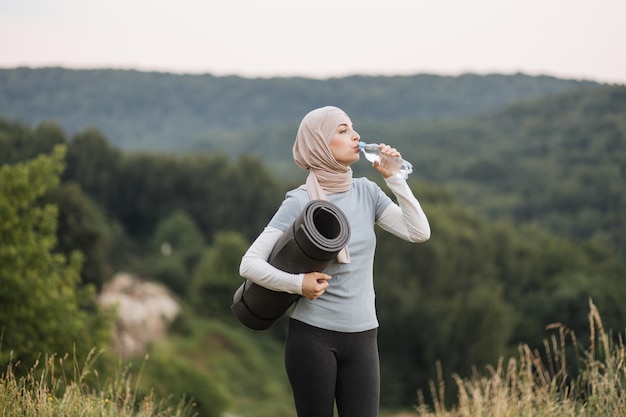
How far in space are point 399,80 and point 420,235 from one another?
162703 millimetres

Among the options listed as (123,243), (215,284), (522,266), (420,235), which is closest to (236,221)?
(123,243)

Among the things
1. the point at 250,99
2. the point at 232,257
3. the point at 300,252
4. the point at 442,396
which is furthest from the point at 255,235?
the point at 250,99

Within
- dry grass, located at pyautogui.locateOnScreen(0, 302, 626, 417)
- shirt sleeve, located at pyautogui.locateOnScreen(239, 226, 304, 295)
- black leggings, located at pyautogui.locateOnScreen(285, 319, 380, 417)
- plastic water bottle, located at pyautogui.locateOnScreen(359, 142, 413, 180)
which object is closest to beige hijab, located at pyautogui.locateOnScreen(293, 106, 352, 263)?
plastic water bottle, located at pyautogui.locateOnScreen(359, 142, 413, 180)

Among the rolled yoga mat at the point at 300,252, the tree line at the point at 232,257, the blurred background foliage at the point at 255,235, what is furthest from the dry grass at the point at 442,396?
the tree line at the point at 232,257

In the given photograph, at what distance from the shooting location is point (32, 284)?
715 inches

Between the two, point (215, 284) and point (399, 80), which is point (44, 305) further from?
point (399, 80)

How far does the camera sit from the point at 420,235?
13.0ft

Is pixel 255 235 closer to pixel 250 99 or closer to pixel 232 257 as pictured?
pixel 232 257

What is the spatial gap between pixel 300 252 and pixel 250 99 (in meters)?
169

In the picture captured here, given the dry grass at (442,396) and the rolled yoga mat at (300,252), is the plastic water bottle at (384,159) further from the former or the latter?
the dry grass at (442,396)

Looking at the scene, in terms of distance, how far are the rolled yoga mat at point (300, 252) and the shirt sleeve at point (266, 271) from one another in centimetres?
5

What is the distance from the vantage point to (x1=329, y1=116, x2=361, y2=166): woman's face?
387cm

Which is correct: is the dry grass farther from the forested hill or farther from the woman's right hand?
the forested hill

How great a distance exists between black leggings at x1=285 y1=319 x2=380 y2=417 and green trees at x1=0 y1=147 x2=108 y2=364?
1335 cm
